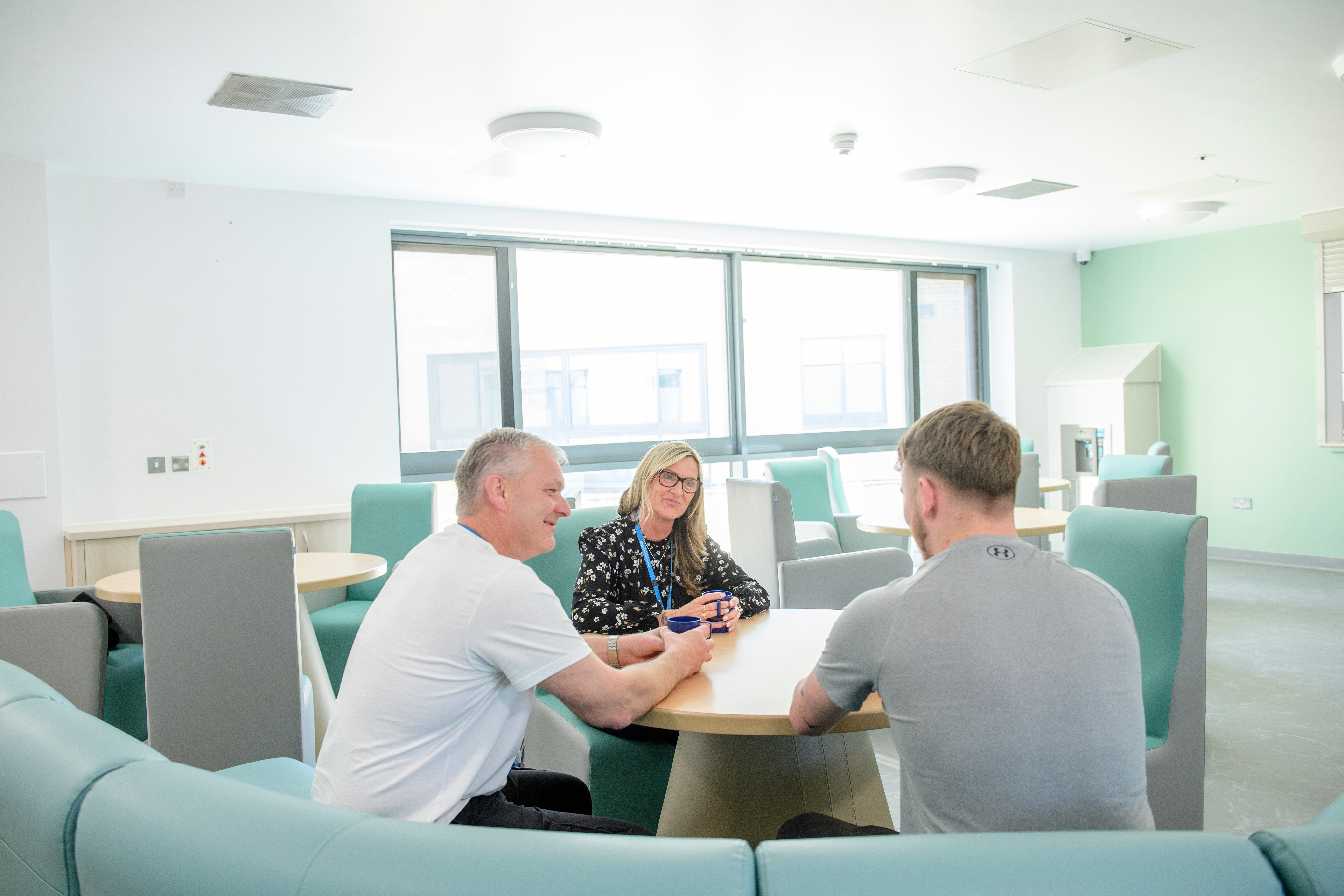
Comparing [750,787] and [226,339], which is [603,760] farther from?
[226,339]

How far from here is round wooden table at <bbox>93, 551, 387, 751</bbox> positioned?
307 cm

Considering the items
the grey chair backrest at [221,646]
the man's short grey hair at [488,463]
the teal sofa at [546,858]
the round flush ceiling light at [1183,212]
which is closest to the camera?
the teal sofa at [546,858]

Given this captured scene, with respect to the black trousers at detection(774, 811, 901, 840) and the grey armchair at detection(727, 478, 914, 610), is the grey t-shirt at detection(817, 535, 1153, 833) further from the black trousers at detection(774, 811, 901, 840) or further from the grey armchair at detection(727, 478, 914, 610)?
the grey armchair at detection(727, 478, 914, 610)

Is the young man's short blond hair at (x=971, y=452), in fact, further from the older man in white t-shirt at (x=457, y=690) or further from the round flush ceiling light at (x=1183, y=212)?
the round flush ceiling light at (x=1183, y=212)

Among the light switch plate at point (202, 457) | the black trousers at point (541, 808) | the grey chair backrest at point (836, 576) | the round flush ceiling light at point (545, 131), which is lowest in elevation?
the black trousers at point (541, 808)

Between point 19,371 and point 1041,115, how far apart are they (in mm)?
5182

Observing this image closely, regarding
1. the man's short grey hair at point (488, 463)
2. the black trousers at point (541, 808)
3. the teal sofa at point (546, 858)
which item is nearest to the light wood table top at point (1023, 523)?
the black trousers at point (541, 808)

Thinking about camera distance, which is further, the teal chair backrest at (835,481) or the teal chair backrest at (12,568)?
the teal chair backrest at (835,481)

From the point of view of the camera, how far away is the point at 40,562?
173 inches

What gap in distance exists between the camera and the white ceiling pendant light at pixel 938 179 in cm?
504

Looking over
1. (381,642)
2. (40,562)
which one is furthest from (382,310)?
(381,642)

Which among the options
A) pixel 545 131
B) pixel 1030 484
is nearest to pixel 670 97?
pixel 545 131

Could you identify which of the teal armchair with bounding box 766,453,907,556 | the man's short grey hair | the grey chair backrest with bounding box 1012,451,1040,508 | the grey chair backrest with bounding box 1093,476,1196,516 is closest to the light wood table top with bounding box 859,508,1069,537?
the grey chair backrest with bounding box 1093,476,1196,516

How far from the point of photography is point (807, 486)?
18.6ft
